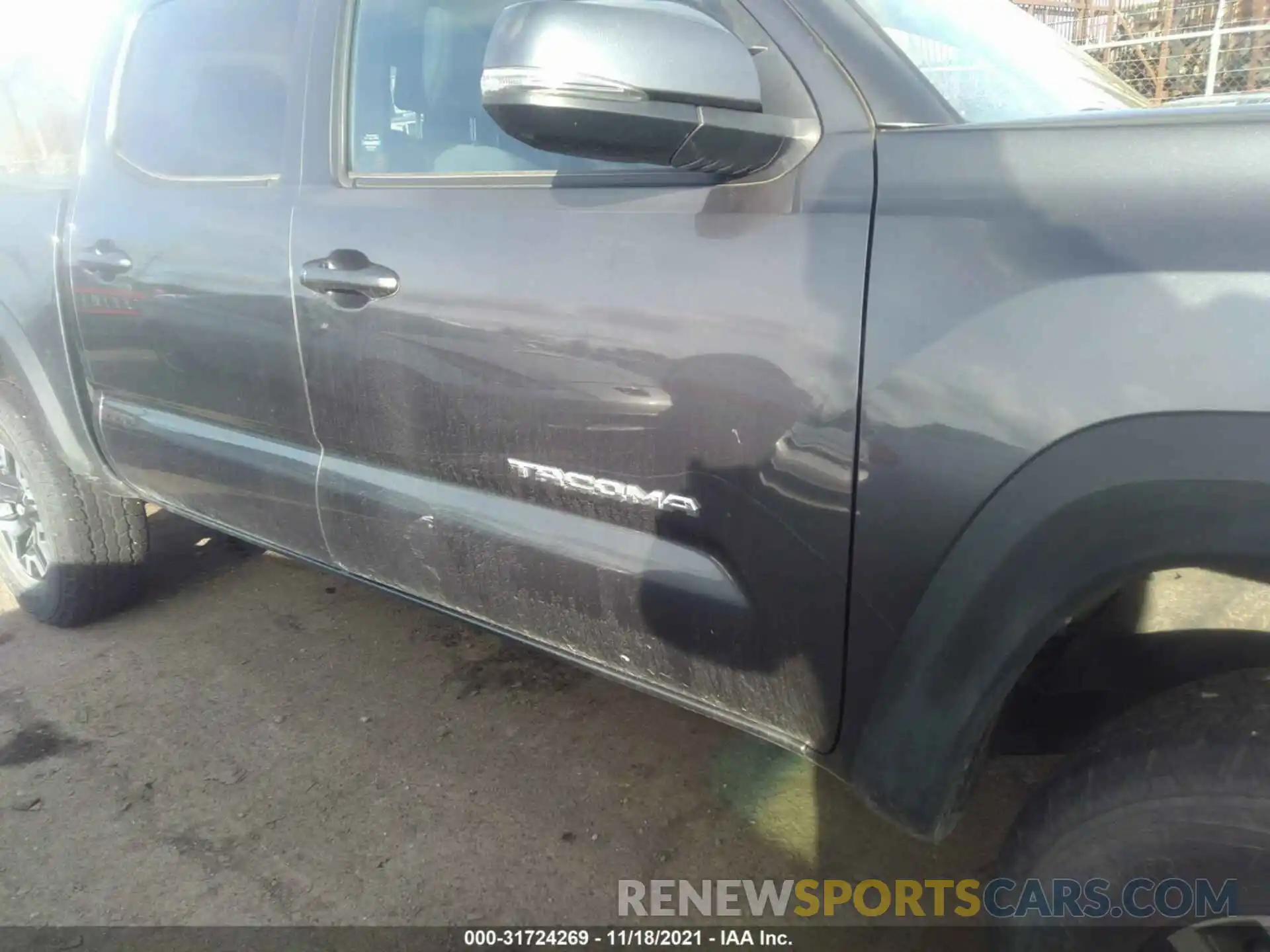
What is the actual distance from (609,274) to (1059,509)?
2.57ft

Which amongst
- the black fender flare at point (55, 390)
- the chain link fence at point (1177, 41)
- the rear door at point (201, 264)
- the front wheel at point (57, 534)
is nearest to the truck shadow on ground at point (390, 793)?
the front wheel at point (57, 534)

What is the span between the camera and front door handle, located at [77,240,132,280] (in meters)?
2.41

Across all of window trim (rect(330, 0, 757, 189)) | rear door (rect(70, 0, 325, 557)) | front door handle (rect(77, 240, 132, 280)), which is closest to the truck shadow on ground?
rear door (rect(70, 0, 325, 557))

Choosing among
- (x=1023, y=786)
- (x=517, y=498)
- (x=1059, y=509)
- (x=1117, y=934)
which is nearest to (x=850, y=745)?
(x=1117, y=934)

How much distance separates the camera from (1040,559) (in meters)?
1.16

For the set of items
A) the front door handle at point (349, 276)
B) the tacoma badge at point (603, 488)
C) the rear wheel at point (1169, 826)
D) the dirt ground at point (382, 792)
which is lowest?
the dirt ground at point (382, 792)

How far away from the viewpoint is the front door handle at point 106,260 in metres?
2.41

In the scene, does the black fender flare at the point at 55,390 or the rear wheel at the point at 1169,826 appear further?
the black fender flare at the point at 55,390

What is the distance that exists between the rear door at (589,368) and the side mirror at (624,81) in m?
0.12

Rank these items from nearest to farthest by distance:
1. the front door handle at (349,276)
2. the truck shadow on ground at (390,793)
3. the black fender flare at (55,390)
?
the front door handle at (349,276) → the truck shadow on ground at (390,793) → the black fender flare at (55,390)

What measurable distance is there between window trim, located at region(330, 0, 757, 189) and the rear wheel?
3.04ft

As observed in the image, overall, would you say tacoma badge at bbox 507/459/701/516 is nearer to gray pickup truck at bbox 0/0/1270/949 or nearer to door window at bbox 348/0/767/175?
gray pickup truck at bbox 0/0/1270/949

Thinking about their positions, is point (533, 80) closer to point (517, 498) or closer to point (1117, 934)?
point (517, 498)

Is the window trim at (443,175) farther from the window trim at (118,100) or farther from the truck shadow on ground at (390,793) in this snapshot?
the truck shadow on ground at (390,793)
